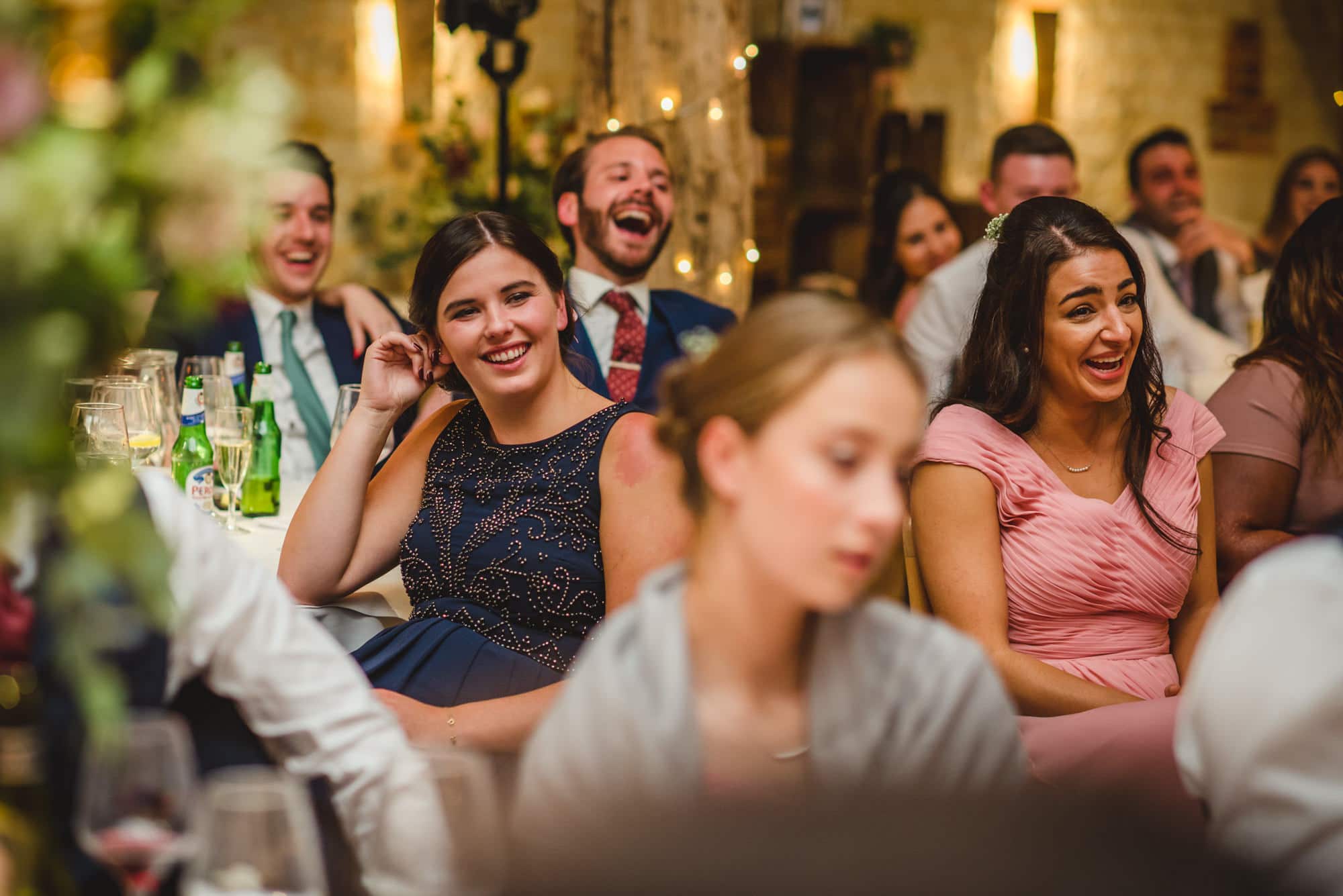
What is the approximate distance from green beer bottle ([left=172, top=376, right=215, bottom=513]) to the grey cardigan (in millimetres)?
1640

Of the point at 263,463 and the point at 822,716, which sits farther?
the point at 263,463

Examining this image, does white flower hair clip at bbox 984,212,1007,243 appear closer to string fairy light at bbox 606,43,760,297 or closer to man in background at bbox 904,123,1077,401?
man in background at bbox 904,123,1077,401

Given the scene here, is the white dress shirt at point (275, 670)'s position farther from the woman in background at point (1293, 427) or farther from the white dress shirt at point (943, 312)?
the white dress shirt at point (943, 312)

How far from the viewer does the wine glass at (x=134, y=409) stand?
236cm

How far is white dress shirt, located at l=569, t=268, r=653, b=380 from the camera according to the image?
350 centimetres

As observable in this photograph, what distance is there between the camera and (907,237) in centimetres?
466

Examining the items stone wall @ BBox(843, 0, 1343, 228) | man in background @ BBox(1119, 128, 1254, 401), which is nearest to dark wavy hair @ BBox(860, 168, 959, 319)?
man in background @ BBox(1119, 128, 1254, 401)

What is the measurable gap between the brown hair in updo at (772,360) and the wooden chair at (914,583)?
3.62ft

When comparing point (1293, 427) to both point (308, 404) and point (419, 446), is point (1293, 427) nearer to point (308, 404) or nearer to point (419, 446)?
point (419, 446)

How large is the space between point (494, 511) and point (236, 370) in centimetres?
103

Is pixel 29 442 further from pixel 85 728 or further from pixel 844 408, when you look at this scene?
pixel 844 408

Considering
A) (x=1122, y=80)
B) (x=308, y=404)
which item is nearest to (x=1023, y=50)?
(x=1122, y=80)

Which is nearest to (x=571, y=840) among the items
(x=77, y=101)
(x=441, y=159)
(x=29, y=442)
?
(x=29, y=442)

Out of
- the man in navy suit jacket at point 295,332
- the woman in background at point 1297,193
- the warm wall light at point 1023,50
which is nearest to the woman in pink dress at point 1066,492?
the man in navy suit jacket at point 295,332
